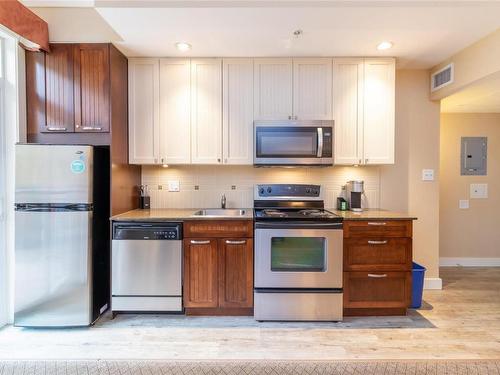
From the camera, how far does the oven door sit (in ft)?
8.23

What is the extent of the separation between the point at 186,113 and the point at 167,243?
4.27 feet

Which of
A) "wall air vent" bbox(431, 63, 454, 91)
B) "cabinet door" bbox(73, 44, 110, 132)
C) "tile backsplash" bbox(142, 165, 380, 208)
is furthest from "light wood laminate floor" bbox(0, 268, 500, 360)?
"wall air vent" bbox(431, 63, 454, 91)

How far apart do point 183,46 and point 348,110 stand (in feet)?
5.63

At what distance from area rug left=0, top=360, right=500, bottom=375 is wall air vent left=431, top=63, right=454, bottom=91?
2.50 m

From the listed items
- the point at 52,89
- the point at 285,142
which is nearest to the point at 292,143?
the point at 285,142

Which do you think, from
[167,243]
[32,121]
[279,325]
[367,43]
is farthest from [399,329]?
[32,121]

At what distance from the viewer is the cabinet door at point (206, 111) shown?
2928 millimetres

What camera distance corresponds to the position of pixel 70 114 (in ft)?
8.42

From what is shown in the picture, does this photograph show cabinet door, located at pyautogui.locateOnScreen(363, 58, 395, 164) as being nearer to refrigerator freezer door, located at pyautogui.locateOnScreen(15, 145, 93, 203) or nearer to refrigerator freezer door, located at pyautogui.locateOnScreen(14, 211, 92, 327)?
refrigerator freezer door, located at pyautogui.locateOnScreen(15, 145, 93, 203)

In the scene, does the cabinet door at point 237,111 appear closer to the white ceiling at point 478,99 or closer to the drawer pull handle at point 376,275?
the drawer pull handle at point 376,275

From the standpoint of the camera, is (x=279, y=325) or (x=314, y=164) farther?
(x=314, y=164)

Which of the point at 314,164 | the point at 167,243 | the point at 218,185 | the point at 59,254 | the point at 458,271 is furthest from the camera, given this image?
the point at 458,271

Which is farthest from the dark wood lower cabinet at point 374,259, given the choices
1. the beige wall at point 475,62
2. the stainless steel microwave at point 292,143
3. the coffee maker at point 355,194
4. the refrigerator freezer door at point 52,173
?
the refrigerator freezer door at point 52,173

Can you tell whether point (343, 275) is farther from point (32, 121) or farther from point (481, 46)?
point (32, 121)
